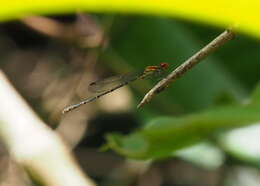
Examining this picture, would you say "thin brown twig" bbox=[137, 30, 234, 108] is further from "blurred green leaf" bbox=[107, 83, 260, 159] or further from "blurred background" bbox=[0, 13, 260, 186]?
"blurred background" bbox=[0, 13, 260, 186]

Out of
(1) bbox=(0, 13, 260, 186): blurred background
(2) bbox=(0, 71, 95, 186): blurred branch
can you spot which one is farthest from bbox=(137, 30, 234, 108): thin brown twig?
(1) bbox=(0, 13, 260, 186): blurred background

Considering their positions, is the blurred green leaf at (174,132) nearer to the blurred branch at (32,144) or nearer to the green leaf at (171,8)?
the blurred branch at (32,144)

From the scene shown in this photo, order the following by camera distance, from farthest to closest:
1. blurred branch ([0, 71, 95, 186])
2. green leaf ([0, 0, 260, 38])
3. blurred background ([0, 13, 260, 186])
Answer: blurred background ([0, 13, 260, 186]) → blurred branch ([0, 71, 95, 186]) → green leaf ([0, 0, 260, 38])

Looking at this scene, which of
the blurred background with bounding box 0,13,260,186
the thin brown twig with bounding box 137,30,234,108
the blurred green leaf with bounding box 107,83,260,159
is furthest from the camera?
the blurred background with bounding box 0,13,260,186

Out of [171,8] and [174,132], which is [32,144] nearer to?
[174,132]

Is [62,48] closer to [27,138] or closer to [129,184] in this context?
[129,184]

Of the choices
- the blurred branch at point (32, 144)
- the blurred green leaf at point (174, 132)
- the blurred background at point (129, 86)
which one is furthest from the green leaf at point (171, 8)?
the blurred background at point (129, 86)
